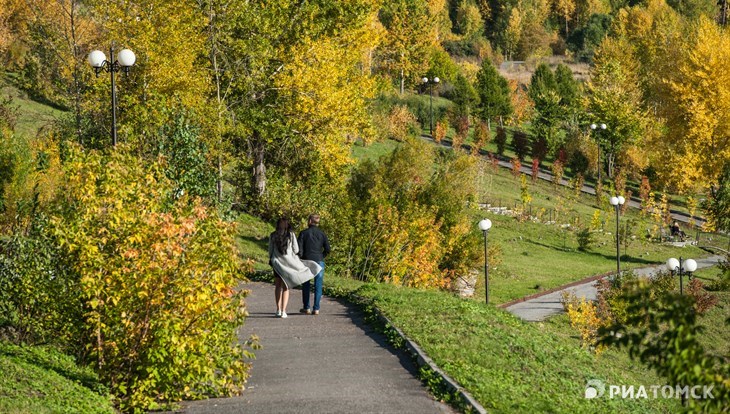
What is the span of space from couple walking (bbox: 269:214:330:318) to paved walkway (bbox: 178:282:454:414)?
1.52 ft

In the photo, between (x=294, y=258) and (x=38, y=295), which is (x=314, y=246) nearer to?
(x=294, y=258)

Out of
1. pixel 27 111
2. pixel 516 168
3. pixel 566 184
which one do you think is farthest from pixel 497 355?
pixel 566 184

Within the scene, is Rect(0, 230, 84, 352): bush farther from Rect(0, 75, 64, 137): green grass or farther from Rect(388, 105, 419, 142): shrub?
Rect(388, 105, 419, 142): shrub

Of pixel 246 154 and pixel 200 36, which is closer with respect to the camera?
pixel 200 36

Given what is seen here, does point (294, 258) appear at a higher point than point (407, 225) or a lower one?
lower

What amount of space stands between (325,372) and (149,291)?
254 cm

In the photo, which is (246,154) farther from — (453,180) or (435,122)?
(435,122)

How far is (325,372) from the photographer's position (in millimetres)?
11547

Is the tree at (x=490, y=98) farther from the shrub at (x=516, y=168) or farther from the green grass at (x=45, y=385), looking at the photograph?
the green grass at (x=45, y=385)

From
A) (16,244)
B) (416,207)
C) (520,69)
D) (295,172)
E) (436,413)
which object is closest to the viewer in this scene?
(436,413)

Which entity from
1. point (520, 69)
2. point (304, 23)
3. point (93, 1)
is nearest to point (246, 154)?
point (304, 23)

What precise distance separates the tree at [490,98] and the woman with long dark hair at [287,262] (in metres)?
46.1

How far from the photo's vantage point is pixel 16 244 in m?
11.9

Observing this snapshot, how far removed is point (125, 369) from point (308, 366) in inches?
94.6
